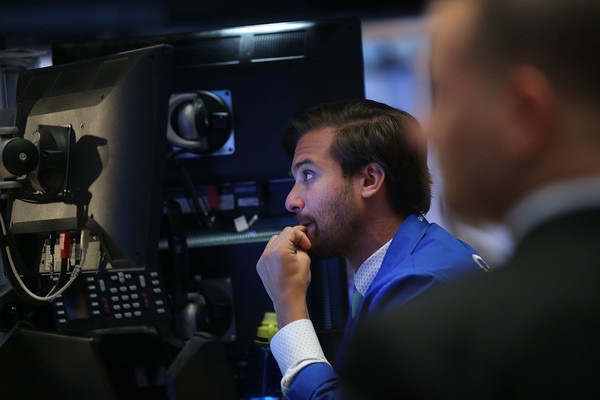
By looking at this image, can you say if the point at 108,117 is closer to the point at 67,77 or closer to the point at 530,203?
the point at 67,77

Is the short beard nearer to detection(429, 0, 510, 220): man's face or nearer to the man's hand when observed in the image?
the man's hand

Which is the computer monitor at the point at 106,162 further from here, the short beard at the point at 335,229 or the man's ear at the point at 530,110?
the man's ear at the point at 530,110

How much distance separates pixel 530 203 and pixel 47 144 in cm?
103

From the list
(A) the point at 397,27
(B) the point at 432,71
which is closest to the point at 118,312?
(B) the point at 432,71

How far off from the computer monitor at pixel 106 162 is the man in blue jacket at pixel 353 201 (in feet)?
1.26

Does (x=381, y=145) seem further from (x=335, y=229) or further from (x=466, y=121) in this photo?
(x=466, y=121)

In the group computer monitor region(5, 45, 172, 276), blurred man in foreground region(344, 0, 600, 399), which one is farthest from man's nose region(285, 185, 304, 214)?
blurred man in foreground region(344, 0, 600, 399)

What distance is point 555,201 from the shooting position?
1.88 ft

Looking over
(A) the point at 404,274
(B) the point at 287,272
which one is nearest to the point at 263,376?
(B) the point at 287,272

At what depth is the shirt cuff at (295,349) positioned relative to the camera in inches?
57.7

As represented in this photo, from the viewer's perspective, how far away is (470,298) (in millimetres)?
537

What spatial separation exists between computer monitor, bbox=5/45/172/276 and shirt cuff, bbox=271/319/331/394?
32 centimetres

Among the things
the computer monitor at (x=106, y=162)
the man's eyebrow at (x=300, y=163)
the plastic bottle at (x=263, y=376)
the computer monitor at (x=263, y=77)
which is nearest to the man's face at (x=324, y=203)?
the man's eyebrow at (x=300, y=163)

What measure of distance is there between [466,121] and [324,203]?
1108 mm
